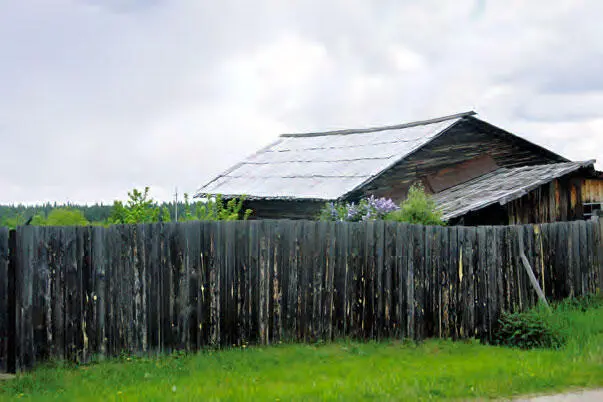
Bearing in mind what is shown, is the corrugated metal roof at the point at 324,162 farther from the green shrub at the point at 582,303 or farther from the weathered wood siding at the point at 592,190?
the green shrub at the point at 582,303

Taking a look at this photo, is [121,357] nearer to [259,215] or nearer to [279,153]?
[259,215]

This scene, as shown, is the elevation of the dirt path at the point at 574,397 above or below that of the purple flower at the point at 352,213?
below

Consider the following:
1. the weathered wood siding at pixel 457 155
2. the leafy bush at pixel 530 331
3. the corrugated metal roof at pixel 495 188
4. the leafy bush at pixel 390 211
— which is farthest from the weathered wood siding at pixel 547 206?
the leafy bush at pixel 530 331

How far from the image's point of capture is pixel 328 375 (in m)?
9.27

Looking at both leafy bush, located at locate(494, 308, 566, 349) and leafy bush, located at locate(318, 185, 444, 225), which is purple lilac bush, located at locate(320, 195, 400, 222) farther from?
leafy bush, located at locate(494, 308, 566, 349)

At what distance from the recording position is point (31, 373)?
31.2 feet

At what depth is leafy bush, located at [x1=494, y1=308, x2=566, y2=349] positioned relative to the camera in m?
11.8

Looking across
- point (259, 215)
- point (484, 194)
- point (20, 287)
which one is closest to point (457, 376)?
point (20, 287)

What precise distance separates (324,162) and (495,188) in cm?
634

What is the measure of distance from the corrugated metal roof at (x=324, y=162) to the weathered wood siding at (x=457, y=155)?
0.36 m

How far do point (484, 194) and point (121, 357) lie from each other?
1142cm

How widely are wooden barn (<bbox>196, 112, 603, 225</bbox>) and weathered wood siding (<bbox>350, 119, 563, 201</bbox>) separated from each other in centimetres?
3

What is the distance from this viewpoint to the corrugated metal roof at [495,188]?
1727 cm

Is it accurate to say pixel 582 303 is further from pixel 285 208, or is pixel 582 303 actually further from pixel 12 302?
pixel 12 302
